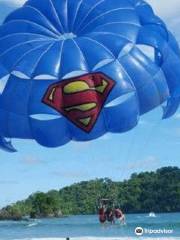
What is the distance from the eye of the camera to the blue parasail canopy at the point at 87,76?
34.9 ft

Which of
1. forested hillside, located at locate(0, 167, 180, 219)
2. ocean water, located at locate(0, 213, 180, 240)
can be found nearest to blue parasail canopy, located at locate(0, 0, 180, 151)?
forested hillside, located at locate(0, 167, 180, 219)

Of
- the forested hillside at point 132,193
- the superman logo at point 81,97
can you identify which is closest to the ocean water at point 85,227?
the forested hillside at point 132,193

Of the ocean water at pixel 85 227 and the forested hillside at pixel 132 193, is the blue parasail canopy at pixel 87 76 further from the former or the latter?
the ocean water at pixel 85 227

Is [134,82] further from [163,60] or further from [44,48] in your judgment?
[44,48]

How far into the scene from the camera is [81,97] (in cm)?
1062

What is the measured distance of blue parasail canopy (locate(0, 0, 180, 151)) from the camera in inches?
419

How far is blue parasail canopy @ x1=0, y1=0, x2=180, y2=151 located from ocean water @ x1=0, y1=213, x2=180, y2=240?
2361 millimetres

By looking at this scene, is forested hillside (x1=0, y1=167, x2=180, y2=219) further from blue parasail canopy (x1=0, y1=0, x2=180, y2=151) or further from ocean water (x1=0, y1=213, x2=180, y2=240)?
blue parasail canopy (x1=0, y1=0, x2=180, y2=151)

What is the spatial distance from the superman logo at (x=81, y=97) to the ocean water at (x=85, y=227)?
2.36m

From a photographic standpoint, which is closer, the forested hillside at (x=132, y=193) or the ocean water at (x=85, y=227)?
the ocean water at (x=85, y=227)

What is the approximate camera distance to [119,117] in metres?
10.8

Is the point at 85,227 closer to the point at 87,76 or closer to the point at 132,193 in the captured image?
the point at 132,193

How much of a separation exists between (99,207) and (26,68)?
2929mm

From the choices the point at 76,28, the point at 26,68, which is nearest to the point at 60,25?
the point at 76,28
